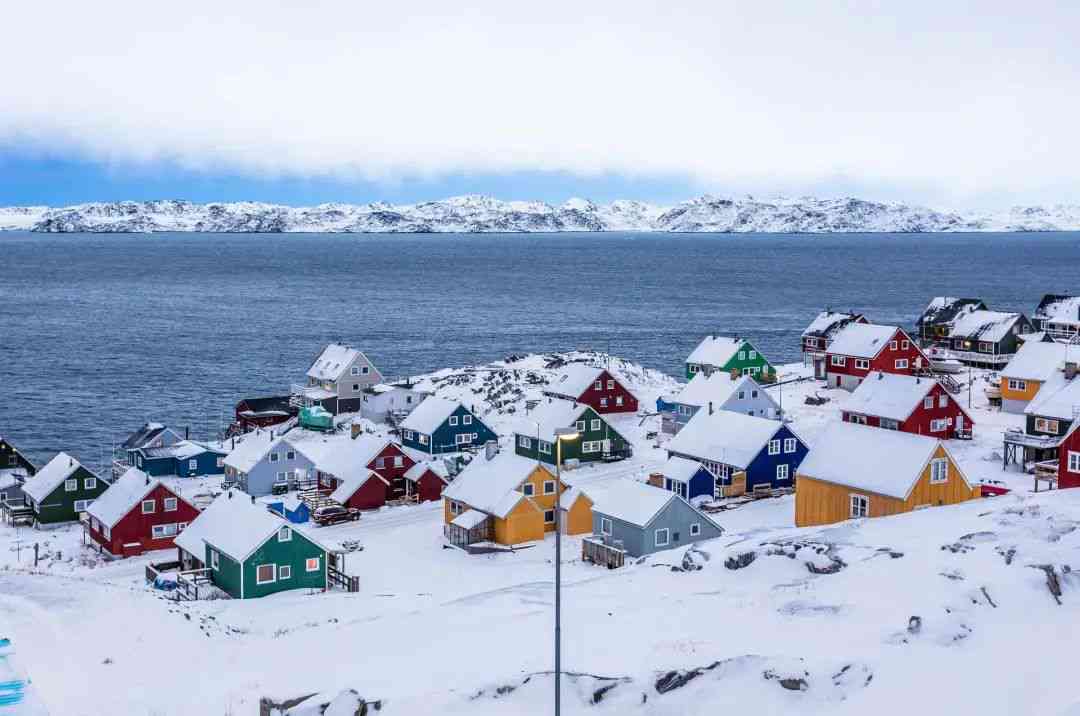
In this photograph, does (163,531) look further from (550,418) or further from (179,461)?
(550,418)

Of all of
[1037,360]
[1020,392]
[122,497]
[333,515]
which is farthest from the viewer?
[1020,392]

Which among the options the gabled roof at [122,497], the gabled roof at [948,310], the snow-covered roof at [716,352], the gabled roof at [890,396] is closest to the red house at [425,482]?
the gabled roof at [122,497]

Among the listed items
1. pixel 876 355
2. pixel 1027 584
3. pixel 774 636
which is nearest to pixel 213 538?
pixel 774 636

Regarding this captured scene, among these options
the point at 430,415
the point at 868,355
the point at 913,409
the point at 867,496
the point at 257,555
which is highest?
the point at 868,355

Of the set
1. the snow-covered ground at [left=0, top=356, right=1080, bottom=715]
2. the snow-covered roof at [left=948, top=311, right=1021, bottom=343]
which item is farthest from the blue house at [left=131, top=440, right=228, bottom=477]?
the snow-covered roof at [left=948, top=311, right=1021, bottom=343]

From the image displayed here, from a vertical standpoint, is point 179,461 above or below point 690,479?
below

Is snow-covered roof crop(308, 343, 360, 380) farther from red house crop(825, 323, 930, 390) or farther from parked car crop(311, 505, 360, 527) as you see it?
red house crop(825, 323, 930, 390)

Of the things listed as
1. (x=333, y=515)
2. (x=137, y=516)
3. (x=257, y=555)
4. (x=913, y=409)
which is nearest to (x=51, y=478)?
(x=137, y=516)
